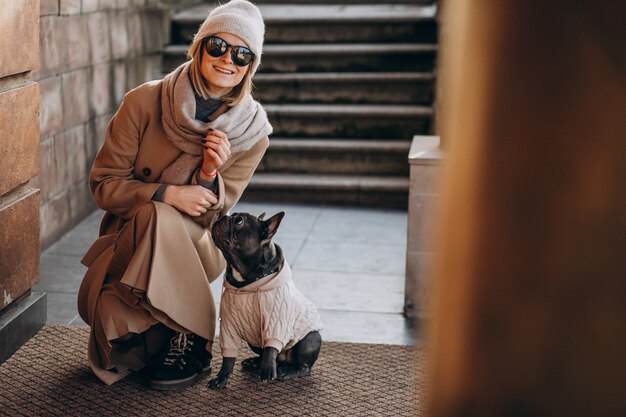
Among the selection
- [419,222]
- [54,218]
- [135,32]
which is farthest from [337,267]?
[135,32]

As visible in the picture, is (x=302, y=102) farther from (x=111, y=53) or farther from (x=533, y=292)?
(x=533, y=292)

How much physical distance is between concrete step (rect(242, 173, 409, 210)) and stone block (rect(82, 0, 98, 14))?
5.97 ft

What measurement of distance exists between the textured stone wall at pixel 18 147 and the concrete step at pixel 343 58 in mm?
3995

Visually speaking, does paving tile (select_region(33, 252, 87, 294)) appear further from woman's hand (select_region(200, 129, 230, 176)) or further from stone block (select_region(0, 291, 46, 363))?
woman's hand (select_region(200, 129, 230, 176))

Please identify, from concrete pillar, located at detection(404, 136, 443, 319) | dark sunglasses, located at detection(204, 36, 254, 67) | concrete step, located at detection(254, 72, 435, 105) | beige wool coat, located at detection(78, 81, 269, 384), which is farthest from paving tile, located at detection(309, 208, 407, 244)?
dark sunglasses, located at detection(204, 36, 254, 67)

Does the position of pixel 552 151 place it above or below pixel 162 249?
above

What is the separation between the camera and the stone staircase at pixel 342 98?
23.0 feet

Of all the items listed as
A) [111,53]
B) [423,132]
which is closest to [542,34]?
[111,53]

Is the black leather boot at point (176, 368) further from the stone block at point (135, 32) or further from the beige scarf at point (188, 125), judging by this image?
the stone block at point (135, 32)

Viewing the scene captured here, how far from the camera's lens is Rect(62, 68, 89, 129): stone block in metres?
5.71

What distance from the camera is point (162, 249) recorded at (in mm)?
3201

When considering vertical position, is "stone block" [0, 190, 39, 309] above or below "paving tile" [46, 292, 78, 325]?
above

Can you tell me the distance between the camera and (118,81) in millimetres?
6668

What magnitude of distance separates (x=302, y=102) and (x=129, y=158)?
4369 millimetres
